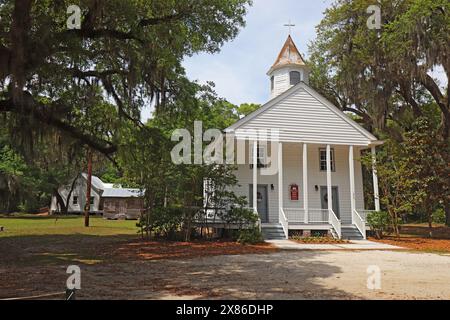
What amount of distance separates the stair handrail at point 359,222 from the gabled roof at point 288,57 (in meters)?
10.3

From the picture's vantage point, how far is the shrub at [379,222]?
18.3m

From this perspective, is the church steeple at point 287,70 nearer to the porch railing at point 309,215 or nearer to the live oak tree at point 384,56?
the live oak tree at point 384,56

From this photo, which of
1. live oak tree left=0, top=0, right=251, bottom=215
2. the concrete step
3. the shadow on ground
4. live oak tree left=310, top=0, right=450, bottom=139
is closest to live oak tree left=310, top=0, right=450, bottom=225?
live oak tree left=310, top=0, right=450, bottom=139

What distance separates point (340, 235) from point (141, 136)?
1033 cm

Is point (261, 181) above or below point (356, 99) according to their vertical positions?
below

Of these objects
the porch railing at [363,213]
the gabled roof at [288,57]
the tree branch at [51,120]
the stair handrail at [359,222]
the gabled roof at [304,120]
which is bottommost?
the stair handrail at [359,222]

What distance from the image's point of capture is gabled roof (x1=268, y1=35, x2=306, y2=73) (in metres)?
24.0

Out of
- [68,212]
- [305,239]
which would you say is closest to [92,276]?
[305,239]
